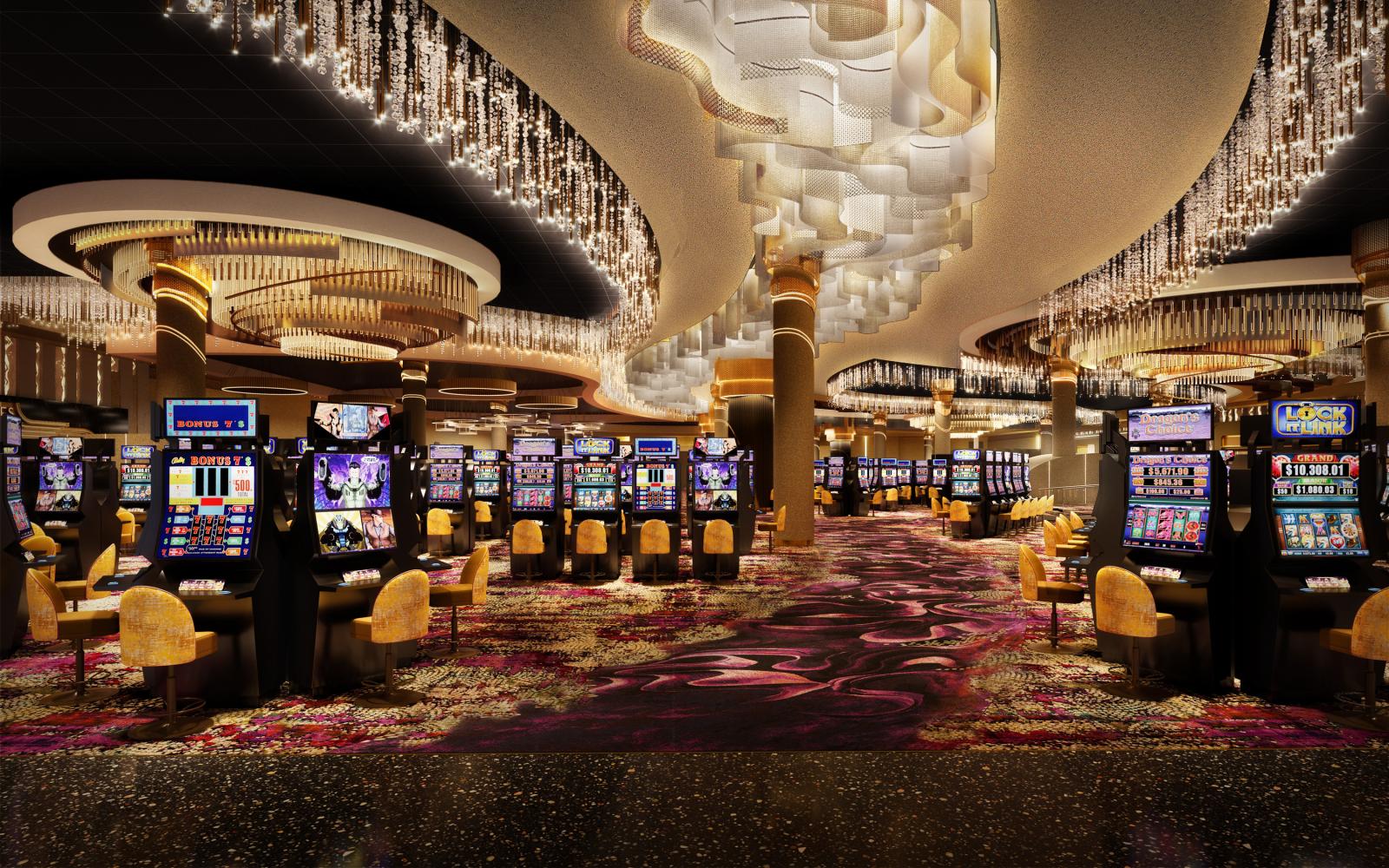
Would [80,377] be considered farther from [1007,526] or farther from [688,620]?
[1007,526]

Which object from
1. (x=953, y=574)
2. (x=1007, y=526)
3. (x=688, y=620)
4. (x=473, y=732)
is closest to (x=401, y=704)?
(x=473, y=732)

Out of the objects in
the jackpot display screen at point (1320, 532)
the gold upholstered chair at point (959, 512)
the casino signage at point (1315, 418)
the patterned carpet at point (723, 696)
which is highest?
the casino signage at point (1315, 418)

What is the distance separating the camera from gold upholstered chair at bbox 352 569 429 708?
4.11 m

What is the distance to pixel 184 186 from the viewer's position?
8406 mm

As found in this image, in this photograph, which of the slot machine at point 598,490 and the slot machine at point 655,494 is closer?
the slot machine at point 655,494

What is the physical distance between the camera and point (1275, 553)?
425 centimetres

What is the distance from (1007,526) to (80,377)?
19632 millimetres

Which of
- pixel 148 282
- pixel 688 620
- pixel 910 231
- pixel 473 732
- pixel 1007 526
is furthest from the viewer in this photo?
pixel 1007 526

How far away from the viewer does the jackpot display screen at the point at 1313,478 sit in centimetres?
430

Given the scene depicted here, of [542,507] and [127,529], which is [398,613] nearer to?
[542,507]

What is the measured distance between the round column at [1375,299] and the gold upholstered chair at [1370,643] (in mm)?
7771

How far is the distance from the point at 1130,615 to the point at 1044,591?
1.07 metres

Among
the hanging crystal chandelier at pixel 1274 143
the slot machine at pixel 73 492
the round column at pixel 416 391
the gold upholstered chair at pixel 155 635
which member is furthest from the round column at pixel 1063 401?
the gold upholstered chair at pixel 155 635

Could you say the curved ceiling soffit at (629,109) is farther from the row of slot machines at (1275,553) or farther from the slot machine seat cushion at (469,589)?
the row of slot machines at (1275,553)
